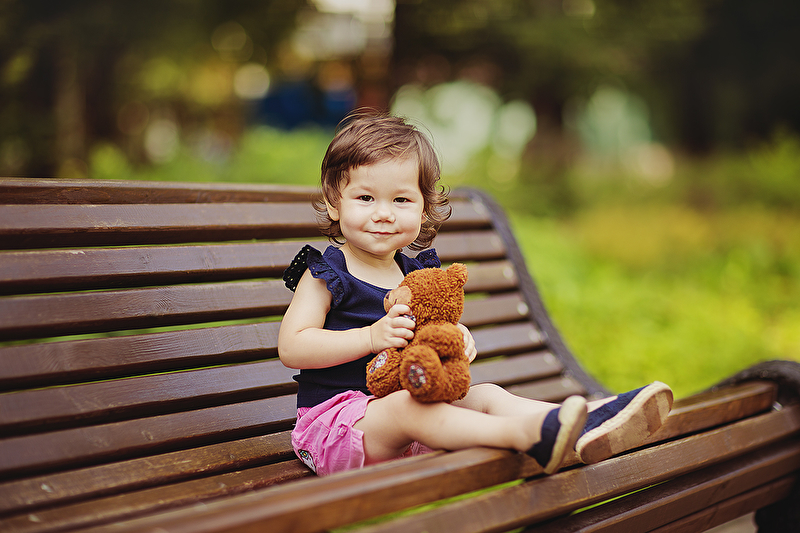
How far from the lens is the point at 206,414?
2.04 metres

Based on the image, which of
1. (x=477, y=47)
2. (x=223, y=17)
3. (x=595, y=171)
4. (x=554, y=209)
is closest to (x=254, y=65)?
(x=223, y=17)

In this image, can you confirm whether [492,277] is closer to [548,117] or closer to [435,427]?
[435,427]

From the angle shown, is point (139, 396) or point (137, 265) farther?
point (137, 265)

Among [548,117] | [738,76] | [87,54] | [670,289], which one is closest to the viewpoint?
[670,289]

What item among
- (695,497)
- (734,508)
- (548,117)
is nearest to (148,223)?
(695,497)

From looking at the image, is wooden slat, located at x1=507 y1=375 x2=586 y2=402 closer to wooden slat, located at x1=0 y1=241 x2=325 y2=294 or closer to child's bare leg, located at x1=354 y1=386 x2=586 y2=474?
child's bare leg, located at x1=354 y1=386 x2=586 y2=474

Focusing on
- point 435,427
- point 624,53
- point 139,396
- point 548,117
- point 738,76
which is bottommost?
point 139,396

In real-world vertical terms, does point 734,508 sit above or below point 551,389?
below

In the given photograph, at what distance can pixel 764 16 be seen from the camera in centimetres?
1187

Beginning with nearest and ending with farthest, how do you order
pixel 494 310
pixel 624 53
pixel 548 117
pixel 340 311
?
pixel 340 311, pixel 494 310, pixel 624 53, pixel 548 117

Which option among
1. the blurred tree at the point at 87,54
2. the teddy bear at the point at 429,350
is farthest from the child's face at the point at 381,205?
the blurred tree at the point at 87,54

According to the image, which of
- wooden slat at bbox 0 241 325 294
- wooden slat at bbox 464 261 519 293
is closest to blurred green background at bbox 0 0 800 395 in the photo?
wooden slat at bbox 464 261 519 293

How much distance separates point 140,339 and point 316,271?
64 centimetres

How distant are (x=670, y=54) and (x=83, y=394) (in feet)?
40.5
